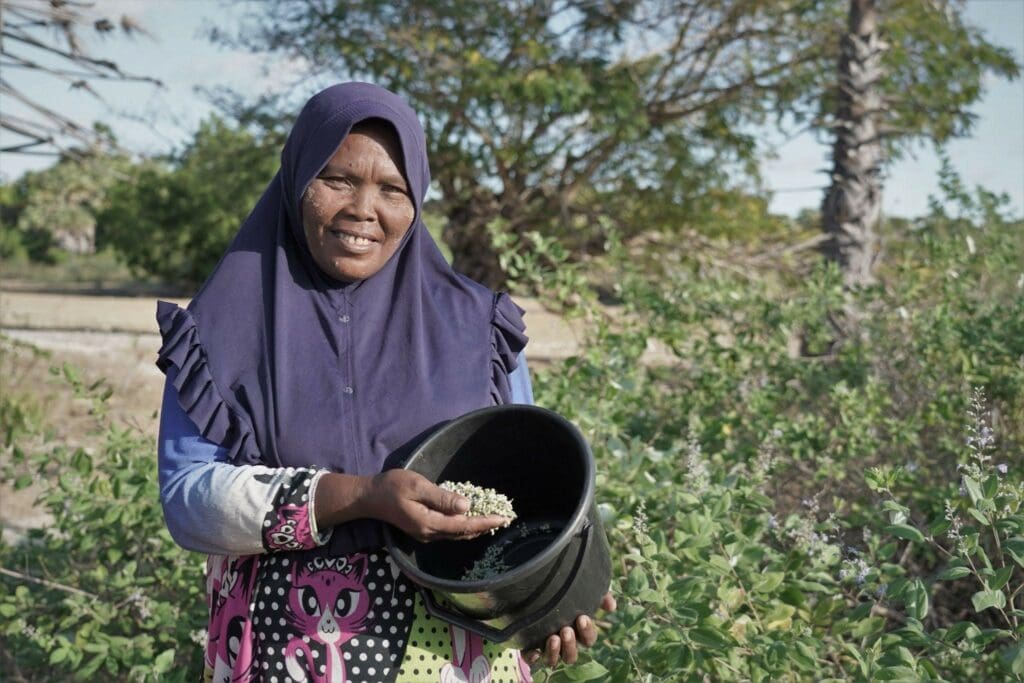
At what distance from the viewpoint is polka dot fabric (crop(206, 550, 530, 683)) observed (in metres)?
1.52

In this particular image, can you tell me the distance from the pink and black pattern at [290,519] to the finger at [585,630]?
15.7 inches

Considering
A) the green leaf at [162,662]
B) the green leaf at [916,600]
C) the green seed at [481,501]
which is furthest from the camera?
the green leaf at [162,662]

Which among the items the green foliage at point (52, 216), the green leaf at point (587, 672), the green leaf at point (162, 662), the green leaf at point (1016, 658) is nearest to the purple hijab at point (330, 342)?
the green leaf at point (587, 672)

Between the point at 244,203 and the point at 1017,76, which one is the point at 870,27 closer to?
the point at 1017,76

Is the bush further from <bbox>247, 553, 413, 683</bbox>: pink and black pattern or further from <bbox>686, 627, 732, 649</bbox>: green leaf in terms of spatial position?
<bbox>247, 553, 413, 683</bbox>: pink and black pattern

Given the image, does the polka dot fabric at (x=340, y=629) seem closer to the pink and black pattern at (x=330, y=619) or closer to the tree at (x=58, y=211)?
the pink and black pattern at (x=330, y=619)

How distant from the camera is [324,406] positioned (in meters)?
1.57

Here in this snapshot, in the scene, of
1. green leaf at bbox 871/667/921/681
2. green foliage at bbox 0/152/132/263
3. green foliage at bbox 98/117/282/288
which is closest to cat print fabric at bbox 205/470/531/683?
green leaf at bbox 871/667/921/681

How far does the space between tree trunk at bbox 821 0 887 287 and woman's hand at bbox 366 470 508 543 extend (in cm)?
603

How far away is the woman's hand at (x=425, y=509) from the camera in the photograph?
4.54ft

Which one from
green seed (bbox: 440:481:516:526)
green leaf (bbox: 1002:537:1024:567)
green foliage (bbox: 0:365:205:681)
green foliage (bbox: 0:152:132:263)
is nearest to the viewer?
green seed (bbox: 440:481:516:526)

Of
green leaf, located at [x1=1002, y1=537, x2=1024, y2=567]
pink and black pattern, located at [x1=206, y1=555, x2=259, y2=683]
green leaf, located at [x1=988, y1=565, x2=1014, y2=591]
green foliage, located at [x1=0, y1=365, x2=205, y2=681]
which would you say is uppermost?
green leaf, located at [x1=1002, y1=537, x2=1024, y2=567]

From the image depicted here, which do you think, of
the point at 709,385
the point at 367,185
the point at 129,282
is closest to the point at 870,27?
the point at 709,385

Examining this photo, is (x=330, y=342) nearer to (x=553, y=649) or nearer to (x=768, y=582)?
(x=553, y=649)
